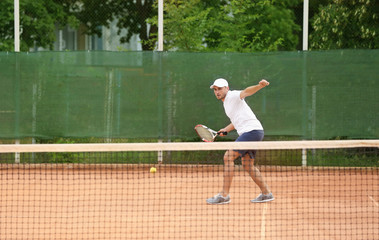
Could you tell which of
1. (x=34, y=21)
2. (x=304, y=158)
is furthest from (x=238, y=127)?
(x=34, y=21)

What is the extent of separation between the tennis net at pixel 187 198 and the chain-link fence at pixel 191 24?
2.16 m

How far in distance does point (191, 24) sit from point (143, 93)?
1.70 m

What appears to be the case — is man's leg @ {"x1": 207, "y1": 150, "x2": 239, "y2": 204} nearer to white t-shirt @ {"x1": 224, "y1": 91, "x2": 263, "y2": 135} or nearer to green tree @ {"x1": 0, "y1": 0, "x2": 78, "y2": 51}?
white t-shirt @ {"x1": 224, "y1": 91, "x2": 263, "y2": 135}

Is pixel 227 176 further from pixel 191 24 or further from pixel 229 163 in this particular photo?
pixel 191 24

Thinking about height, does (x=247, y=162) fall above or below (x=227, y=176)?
above

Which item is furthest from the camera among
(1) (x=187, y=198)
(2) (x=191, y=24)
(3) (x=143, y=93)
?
(2) (x=191, y=24)

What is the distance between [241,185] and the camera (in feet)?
26.8

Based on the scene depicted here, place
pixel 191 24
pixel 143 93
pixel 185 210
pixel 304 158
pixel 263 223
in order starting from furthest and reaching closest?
pixel 191 24
pixel 143 93
pixel 304 158
pixel 185 210
pixel 263 223

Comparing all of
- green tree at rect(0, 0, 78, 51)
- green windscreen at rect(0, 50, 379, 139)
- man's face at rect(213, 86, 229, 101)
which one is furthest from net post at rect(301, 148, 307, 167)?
green tree at rect(0, 0, 78, 51)

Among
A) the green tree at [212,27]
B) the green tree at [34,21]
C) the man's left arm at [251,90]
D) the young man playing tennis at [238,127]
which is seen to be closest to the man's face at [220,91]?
the young man playing tennis at [238,127]

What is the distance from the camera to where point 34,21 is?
12688 millimetres

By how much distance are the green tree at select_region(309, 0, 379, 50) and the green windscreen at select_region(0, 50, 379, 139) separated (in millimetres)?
1369

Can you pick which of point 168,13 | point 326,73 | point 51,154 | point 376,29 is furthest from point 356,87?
point 51,154

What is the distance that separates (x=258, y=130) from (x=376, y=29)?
15.8 ft
